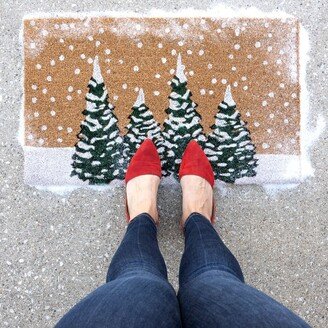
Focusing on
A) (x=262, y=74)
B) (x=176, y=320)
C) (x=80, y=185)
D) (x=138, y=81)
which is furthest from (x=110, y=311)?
(x=262, y=74)

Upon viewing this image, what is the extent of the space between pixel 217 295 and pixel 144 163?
0.44 m

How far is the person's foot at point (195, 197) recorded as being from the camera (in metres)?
1.11

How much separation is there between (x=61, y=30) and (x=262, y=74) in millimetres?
535

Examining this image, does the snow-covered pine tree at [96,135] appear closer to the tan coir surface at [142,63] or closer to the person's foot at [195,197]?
the tan coir surface at [142,63]

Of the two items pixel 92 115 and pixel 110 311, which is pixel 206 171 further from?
pixel 110 311

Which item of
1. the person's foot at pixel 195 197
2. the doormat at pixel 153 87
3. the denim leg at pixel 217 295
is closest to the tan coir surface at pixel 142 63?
the doormat at pixel 153 87

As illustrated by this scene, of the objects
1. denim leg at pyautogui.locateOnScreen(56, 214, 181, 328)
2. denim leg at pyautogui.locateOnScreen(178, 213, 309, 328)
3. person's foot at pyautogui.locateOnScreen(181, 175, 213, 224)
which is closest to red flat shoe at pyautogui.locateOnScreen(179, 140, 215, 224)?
person's foot at pyautogui.locateOnScreen(181, 175, 213, 224)

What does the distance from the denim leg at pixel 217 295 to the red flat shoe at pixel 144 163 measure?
0.68 feet

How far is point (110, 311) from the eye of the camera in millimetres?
751

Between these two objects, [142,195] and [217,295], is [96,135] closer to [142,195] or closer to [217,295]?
[142,195]

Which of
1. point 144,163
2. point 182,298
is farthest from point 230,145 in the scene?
point 182,298

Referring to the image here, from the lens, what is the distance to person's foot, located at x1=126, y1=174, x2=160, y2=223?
1110mm

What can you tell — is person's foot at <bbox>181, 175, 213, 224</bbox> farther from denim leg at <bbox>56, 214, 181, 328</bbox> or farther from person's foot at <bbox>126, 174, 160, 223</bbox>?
denim leg at <bbox>56, 214, 181, 328</bbox>

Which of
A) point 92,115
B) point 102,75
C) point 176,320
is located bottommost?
point 176,320
